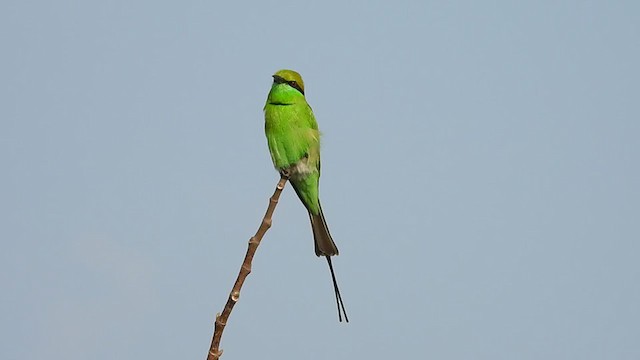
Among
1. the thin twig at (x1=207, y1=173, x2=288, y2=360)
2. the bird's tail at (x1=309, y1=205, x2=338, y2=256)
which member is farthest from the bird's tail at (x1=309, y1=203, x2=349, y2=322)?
the thin twig at (x1=207, y1=173, x2=288, y2=360)

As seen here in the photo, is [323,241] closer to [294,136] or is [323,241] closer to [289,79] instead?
[294,136]

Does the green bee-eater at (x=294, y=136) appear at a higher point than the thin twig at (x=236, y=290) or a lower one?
higher

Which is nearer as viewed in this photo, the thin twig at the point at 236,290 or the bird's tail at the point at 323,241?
the thin twig at the point at 236,290

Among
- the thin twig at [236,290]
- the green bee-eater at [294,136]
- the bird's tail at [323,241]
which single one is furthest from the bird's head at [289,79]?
the thin twig at [236,290]

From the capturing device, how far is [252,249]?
231cm

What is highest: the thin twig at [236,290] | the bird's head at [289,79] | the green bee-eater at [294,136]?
the bird's head at [289,79]

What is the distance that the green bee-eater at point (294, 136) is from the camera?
4.04 m

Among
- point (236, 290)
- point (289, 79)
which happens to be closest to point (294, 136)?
point (289, 79)

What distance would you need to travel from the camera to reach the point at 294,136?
4031 mm

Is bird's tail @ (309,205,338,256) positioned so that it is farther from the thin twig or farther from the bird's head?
the thin twig

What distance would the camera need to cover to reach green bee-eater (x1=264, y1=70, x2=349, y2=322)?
4.04 metres

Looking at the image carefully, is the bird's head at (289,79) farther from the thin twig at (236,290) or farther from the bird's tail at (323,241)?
the thin twig at (236,290)

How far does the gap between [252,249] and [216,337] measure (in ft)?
0.99

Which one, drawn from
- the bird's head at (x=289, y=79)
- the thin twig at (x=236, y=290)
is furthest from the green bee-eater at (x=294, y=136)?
the thin twig at (x=236, y=290)
